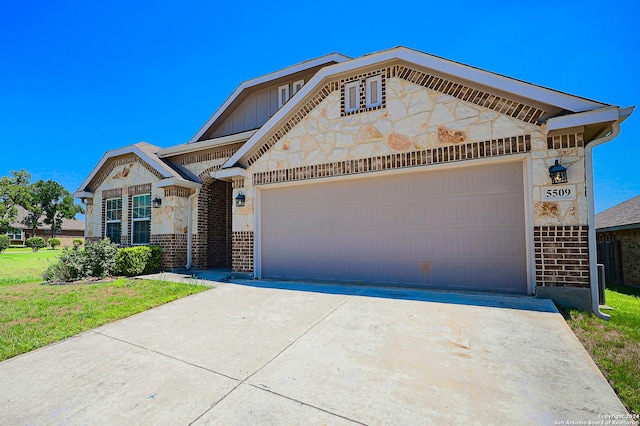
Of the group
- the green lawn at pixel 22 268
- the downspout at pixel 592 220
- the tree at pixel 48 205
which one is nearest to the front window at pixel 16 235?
the tree at pixel 48 205

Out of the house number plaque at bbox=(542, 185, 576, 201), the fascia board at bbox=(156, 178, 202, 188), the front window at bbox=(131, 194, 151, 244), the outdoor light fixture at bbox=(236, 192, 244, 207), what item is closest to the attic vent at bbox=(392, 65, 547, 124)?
the house number plaque at bbox=(542, 185, 576, 201)

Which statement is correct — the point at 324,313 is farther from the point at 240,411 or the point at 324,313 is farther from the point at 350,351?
the point at 240,411

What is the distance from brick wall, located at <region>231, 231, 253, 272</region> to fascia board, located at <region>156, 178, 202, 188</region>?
3.39 metres

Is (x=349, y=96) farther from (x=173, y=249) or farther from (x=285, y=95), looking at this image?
(x=173, y=249)

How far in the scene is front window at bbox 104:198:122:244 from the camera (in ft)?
41.4

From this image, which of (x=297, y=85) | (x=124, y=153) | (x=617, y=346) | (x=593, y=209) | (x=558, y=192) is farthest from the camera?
(x=124, y=153)

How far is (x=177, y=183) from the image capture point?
1048cm

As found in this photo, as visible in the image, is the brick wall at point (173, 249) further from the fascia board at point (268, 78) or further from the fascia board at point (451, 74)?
the fascia board at point (268, 78)

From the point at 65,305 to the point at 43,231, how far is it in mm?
59754

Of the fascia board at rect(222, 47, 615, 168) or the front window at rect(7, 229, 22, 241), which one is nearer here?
the fascia board at rect(222, 47, 615, 168)

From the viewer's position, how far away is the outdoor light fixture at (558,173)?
5.24 m

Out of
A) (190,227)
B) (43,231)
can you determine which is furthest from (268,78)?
(43,231)

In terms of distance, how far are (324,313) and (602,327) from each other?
416cm

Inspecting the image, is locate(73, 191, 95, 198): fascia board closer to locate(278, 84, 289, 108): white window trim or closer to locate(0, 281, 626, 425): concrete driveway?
locate(278, 84, 289, 108): white window trim
